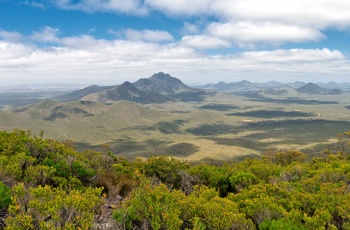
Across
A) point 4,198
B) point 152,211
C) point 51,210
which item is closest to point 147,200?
point 152,211

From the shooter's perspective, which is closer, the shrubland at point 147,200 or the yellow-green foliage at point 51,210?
the yellow-green foliage at point 51,210

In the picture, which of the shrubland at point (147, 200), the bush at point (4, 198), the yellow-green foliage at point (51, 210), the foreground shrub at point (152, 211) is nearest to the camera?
the yellow-green foliage at point (51, 210)

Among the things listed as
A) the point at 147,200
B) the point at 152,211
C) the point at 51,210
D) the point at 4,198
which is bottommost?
the point at 152,211

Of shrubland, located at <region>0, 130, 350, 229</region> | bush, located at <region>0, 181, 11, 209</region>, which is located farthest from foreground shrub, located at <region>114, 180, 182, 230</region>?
bush, located at <region>0, 181, 11, 209</region>

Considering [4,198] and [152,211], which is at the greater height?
[4,198]

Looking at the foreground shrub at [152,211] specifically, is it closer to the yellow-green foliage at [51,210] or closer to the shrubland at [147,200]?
the shrubland at [147,200]

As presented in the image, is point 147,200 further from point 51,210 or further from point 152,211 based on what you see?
point 51,210

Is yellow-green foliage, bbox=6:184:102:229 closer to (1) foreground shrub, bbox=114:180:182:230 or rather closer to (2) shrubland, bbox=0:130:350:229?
(2) shrubland, bbox=0:130:350:229

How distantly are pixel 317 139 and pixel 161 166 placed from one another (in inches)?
7445

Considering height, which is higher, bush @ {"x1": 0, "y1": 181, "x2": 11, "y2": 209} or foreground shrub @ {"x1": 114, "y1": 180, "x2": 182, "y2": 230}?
bush @ {"x1": 0, "y1": 181, "x2": 11, "y2": 209}

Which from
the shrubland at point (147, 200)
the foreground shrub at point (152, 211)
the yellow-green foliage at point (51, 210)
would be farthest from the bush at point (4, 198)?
the foreground shrub at point (152, 211)

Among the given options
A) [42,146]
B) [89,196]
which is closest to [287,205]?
[89,196]

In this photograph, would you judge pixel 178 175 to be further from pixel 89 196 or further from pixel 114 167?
pixel 89 196

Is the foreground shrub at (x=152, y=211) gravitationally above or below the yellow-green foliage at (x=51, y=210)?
below
